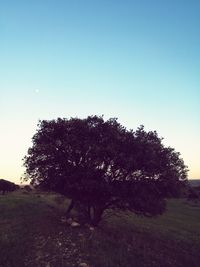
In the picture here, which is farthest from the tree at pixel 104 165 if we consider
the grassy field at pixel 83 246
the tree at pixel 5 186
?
the tree at pixel 5 186

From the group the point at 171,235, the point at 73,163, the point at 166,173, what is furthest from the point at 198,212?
the point at 73,163

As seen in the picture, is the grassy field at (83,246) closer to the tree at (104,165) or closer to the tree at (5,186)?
the tree at (104,165)

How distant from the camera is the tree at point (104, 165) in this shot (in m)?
33.2

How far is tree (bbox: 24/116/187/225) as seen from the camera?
33.2 metres

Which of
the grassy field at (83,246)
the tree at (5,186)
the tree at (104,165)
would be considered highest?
the tree at (5,186)

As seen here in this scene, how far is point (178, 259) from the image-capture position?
2900cm

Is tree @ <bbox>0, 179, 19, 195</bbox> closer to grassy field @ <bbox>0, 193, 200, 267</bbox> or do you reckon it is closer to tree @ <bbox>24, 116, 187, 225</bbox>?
grassy field @ <bbox>0, 193, 200, 267</bbox>

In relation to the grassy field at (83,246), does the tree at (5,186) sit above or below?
above

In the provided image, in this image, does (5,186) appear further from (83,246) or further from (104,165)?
(83,246)

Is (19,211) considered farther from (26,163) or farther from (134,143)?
(134,143)

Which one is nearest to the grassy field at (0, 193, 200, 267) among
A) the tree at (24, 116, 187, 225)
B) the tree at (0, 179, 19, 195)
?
the tree at (24, 116, 187, 225)

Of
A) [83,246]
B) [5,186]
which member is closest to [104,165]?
[83,246]

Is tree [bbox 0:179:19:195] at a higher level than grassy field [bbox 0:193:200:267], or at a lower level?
higher

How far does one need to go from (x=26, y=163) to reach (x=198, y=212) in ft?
170
